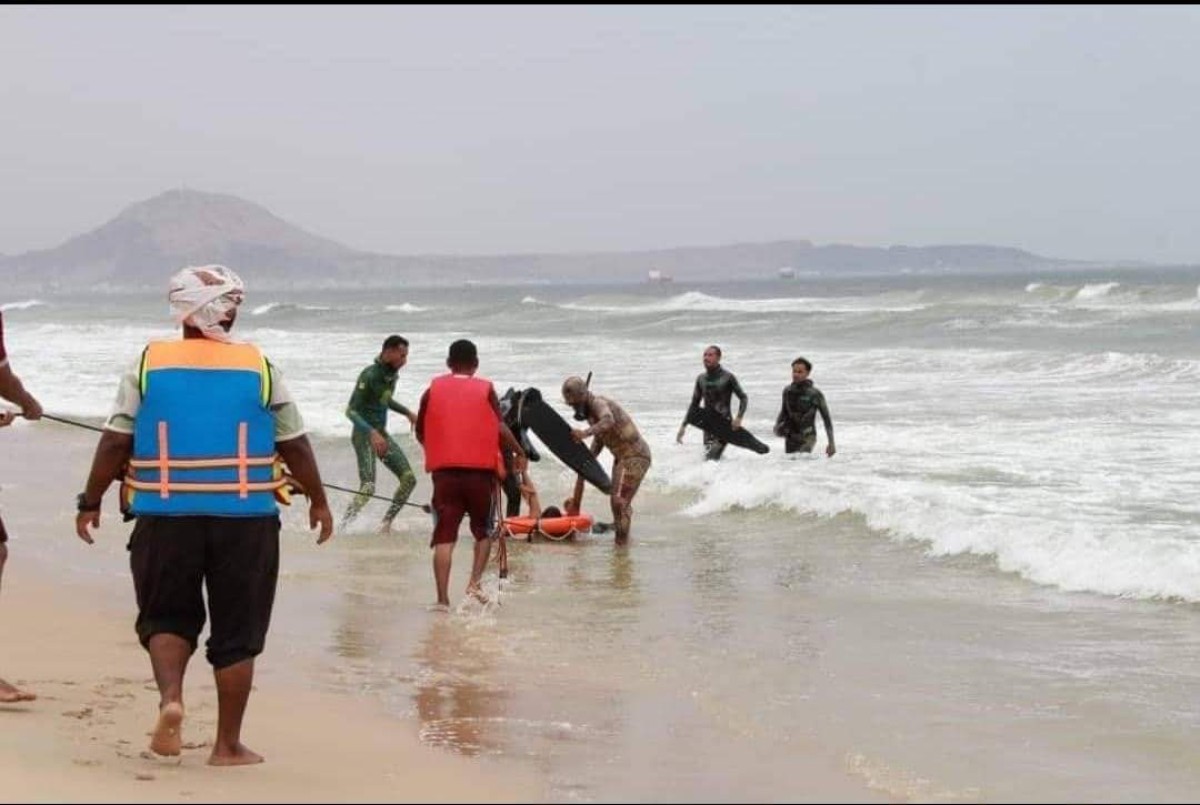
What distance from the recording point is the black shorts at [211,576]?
467 centimetres

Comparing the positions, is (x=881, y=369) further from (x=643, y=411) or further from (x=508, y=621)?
(x=508, y=621)

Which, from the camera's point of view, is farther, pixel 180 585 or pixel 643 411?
pixel 643 411

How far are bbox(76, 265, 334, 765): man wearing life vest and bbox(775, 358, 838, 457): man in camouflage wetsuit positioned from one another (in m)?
9.93

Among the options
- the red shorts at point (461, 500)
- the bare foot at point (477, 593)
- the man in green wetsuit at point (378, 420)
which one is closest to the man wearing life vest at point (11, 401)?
the red shorts at point (461, 500)

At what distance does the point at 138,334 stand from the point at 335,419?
29782 millimetres

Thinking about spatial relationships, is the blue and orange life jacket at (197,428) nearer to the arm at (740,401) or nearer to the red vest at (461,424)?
the red vest at (461,424)

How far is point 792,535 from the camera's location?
12000mm

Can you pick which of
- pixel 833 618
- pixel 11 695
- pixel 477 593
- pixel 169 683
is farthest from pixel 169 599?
pixel 833 618

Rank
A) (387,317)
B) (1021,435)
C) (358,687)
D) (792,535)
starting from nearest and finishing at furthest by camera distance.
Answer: (358,687)
(792,535)
(1021,435)
(387,317)

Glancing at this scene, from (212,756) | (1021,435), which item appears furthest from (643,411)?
(212,756)

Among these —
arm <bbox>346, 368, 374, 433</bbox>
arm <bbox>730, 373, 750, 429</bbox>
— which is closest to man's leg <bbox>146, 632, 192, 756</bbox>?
arm <bbox>346, 368, 374, 433</bbox>

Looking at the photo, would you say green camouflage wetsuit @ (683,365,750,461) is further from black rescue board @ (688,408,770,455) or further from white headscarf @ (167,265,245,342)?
white headscarf @ (167,265,245,342)

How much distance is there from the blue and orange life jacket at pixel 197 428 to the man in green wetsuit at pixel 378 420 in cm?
562

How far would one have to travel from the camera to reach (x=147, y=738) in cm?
529
